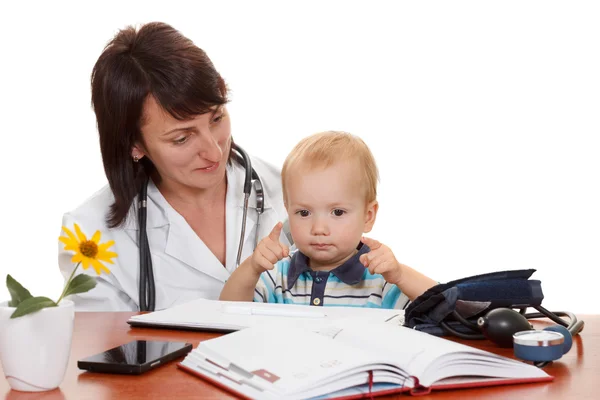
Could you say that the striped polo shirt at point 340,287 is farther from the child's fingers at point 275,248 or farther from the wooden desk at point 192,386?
the wooden desk at point 192,386

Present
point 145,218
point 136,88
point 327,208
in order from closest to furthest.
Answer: point 327,208, point 136,88, point 145,218

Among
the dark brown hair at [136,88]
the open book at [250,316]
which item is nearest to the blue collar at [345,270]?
the open book at [250,316]

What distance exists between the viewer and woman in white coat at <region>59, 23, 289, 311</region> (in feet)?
6.67

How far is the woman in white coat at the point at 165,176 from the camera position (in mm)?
2033

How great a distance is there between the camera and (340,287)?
1763 millimetres

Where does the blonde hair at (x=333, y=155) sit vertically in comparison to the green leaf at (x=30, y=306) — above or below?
above

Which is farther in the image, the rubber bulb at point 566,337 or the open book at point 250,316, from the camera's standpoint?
the open book at point 250,316

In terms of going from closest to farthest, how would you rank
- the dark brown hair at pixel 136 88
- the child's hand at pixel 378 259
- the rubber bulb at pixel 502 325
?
the rubber bulb at pixel 502 325 < the child's hand at pixel 378 259 < the dark brown hair at pixel 136 88

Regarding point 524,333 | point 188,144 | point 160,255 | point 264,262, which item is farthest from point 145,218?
point 524,333

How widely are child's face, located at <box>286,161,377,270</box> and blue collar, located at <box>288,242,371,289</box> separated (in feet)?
0.10

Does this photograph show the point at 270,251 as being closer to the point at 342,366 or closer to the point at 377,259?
the point at 377,259

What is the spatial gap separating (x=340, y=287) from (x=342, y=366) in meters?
0.82

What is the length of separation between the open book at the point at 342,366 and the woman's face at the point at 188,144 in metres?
1.03

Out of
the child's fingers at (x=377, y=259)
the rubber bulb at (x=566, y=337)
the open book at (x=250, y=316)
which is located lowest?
the open book at (x=250, y=316)
